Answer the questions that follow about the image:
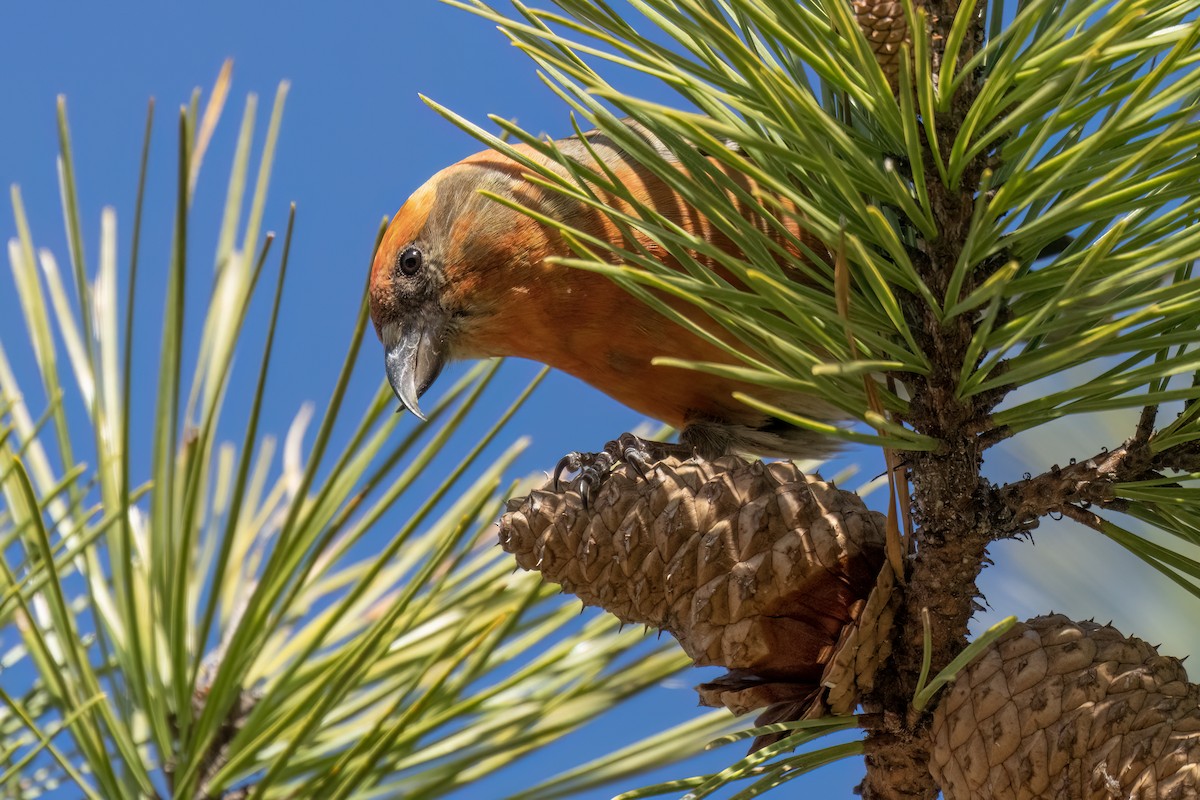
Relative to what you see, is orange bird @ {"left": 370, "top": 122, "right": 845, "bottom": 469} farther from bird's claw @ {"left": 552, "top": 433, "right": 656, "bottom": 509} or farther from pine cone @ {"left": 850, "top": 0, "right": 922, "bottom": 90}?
pine cone @ {"left": 850, "top": 0, "right": 922, "bottom": 90}

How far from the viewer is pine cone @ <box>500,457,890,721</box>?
2.78 feet

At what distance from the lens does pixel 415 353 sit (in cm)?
175

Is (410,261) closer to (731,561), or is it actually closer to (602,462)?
(602,462)

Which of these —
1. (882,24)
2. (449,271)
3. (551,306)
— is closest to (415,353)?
(449,271)

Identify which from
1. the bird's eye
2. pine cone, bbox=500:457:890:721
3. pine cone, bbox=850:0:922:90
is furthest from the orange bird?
Result: pine cone, bbox=850:0:922:90

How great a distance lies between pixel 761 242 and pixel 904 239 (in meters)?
0.13

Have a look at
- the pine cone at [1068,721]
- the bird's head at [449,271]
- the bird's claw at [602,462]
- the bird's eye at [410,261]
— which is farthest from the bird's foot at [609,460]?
the bird's eye at [410,261]

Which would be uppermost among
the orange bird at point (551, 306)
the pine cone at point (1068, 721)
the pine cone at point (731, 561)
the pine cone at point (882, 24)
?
the orange bird at point (551, 306)

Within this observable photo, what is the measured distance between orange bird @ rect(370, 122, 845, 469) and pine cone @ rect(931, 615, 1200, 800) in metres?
0.49

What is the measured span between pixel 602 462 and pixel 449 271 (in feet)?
2.26

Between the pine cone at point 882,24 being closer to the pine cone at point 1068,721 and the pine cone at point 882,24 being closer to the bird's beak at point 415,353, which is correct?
the pine cone at point 1068,721

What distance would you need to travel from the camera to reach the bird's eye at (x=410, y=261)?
1746 mm

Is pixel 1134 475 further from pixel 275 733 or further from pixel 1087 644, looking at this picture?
pixel 275 733

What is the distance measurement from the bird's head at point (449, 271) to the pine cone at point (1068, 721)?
95cm
